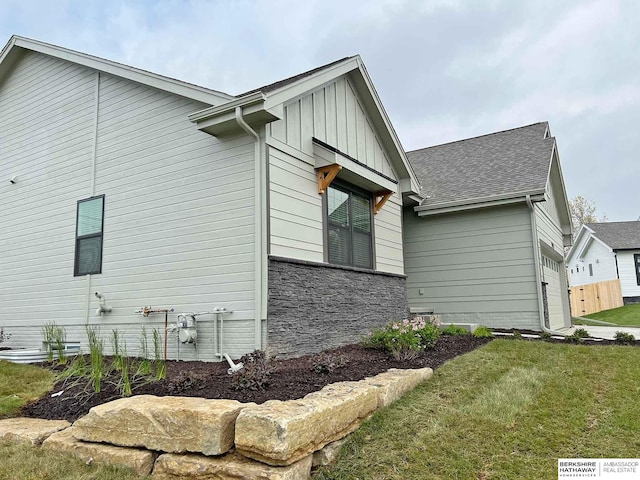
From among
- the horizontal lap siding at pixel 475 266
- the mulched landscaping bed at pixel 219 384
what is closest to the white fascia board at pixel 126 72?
the mulched landscaping bed at pixel 219 384

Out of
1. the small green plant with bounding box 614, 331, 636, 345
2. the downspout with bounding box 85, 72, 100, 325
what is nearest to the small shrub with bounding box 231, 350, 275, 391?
the downspout with bounding box 85, 72, 100, 325

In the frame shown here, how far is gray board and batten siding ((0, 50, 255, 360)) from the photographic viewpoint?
249 inches

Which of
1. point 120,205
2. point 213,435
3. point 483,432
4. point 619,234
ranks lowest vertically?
point 483,432

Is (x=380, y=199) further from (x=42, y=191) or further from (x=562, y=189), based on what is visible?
(x=562, y=189)

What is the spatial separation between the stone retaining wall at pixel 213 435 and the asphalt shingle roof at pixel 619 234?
29.1 m

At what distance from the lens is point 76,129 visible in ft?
28.1

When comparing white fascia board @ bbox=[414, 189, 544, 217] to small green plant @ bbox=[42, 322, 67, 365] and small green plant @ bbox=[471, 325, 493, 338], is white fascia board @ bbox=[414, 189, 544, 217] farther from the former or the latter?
small green plant @ bbox=[42, 322, 67, 365]

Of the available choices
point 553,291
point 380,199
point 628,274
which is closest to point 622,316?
point 628,274

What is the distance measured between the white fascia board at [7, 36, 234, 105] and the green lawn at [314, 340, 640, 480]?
460 centimetres

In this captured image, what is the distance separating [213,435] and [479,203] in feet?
28.9

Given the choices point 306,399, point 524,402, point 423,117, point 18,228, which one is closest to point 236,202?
point 306,399

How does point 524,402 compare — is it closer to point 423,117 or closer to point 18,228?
point 18,228

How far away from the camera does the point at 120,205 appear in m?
7.53

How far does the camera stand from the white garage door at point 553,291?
461 inches
